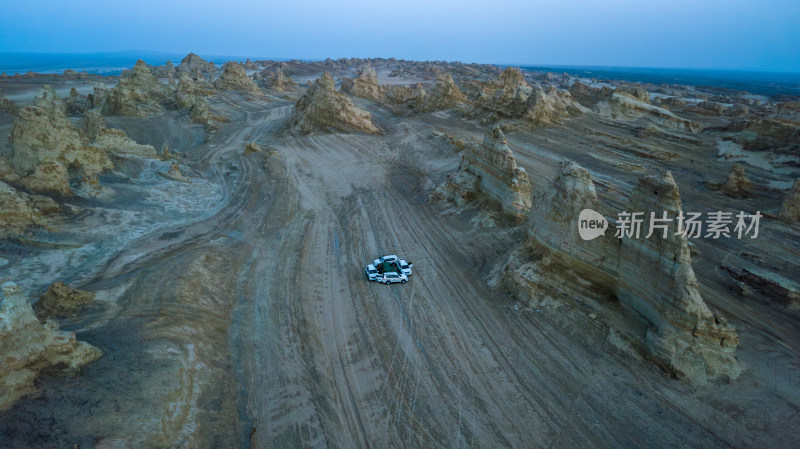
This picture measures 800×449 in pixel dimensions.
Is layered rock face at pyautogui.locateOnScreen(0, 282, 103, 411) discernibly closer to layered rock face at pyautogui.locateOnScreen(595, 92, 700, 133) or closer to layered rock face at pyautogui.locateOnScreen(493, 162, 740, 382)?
layered rock face at pyautogui.locateOnScreen(493, 162, 740, 382)

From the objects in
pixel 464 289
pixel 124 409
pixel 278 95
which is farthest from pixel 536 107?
pixel 278 95

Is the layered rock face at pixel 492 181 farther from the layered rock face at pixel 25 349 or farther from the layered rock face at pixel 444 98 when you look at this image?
the layered rock face at pixel 444 98

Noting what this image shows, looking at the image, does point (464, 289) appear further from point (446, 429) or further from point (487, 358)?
point (446, 429)

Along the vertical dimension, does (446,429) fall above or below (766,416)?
below

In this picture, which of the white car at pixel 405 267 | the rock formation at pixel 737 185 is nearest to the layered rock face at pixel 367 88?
the rock formation at pixel 737 185

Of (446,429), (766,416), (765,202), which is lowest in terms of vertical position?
(446,429)

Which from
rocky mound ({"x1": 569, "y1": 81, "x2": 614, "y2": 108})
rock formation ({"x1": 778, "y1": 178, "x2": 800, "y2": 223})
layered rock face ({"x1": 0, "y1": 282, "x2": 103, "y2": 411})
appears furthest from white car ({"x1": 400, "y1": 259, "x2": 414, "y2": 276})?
rocky mound ({"x1": 569, "y1": 81, "x2": 614, "y2": 108})

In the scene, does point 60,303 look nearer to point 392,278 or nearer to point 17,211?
point 17,211
